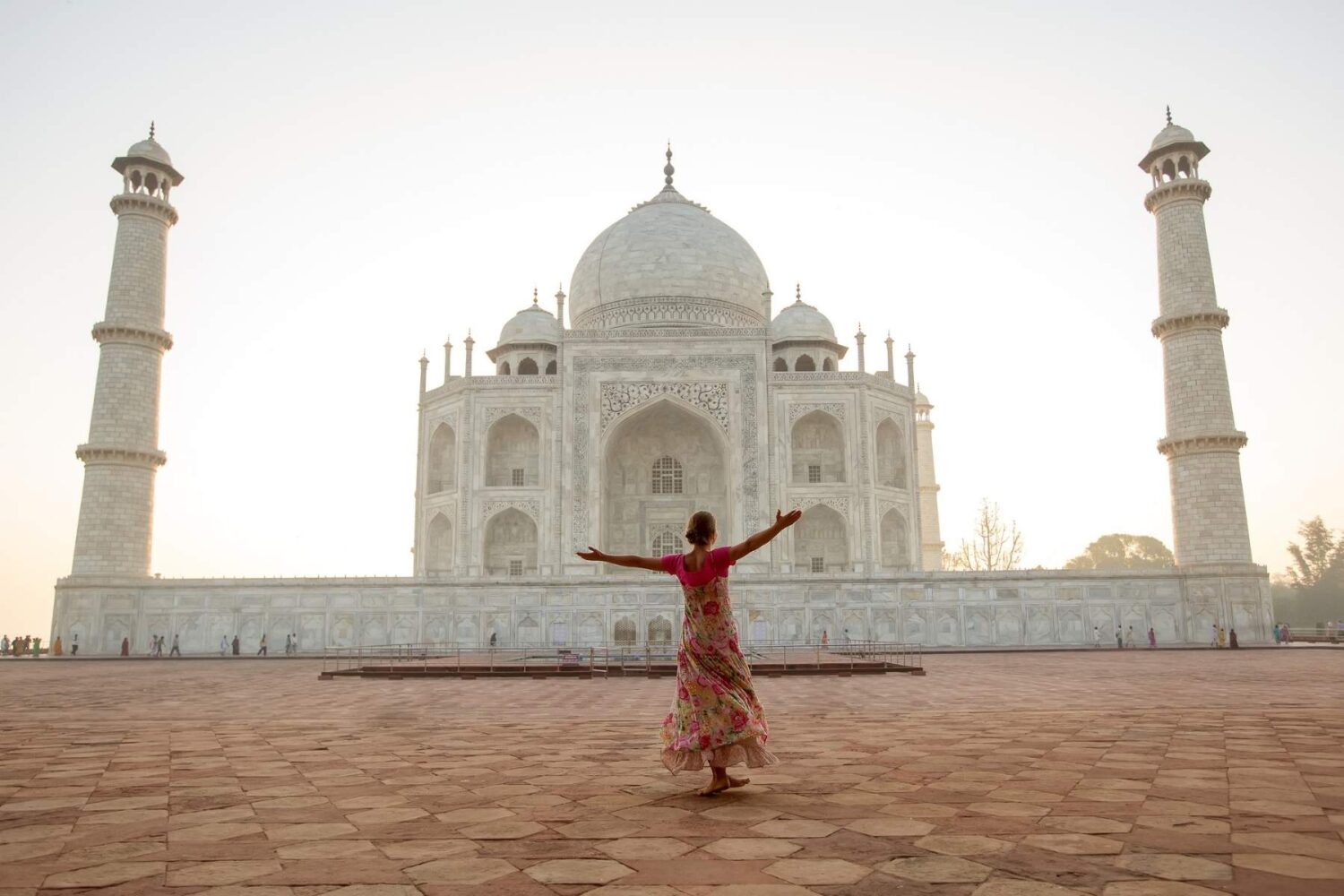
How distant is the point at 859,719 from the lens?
23.9 ft

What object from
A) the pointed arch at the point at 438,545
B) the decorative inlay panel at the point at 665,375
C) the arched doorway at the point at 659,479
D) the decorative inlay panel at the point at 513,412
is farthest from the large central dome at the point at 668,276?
the pointed arch at the point at 438,545

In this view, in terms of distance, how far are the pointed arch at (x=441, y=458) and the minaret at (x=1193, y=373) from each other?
63.1 feet

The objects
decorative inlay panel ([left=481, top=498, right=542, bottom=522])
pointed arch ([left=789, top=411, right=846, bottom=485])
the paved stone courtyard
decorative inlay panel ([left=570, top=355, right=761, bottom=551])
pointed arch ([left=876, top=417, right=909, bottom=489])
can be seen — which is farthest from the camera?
pointed arch ([left=876, top=417, right=909, bottom=489])

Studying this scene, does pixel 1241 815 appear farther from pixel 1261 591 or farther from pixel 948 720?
pixel 1261 591

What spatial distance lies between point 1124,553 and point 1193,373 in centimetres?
4098

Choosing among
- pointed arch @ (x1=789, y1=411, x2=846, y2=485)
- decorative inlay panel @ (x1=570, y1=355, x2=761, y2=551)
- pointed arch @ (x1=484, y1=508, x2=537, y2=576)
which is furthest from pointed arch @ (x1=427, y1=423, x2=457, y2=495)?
pointed arch @ (x1=789, y1=411, x2=846, y2=485)

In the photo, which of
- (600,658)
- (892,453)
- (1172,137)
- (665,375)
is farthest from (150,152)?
(1172,137)

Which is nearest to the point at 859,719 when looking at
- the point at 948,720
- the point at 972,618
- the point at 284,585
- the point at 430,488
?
the point at 948,720

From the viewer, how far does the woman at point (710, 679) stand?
413cm

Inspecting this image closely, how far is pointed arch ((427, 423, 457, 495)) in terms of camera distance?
1165 inches

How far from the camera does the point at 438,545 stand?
28.9m

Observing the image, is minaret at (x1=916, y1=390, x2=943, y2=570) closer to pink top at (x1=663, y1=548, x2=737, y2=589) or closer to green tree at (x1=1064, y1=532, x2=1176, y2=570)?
green tree at (x1=1064, y1=532, x2=1176, y2=570)

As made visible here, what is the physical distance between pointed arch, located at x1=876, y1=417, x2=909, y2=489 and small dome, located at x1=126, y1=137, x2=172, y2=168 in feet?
68.0

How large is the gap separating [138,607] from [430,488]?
8720 mm
